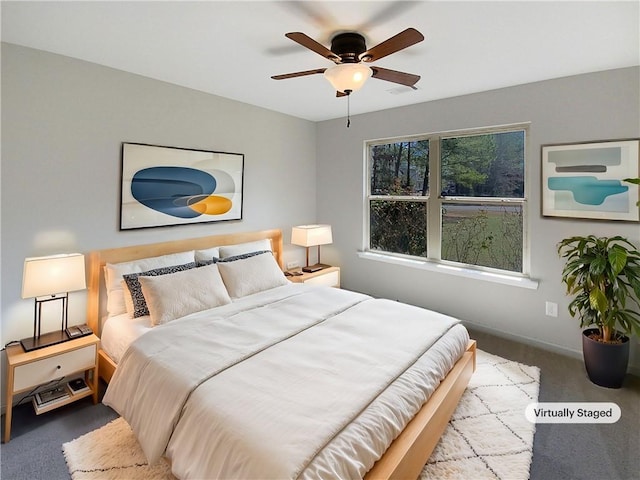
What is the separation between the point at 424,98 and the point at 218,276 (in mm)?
2798

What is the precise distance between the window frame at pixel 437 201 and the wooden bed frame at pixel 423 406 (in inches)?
50.8

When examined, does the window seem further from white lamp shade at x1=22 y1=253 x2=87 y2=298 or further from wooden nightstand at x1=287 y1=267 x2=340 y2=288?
white lamp shade at x1=22 y1=253 x2=87 y2=298

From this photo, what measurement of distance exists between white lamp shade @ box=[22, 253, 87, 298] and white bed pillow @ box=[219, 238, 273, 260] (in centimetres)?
111

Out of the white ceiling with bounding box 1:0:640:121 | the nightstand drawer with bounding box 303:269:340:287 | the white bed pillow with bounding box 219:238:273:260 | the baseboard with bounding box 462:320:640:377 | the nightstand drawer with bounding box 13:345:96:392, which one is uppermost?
the white ceiling with bounding box 1:0:640:121

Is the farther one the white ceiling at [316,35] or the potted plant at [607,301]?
the potted plant at [607,301]

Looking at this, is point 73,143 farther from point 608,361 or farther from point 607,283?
point 608,361

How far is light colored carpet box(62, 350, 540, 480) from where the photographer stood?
1825 millimetres

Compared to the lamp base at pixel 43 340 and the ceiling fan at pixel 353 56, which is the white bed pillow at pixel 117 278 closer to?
the lamp base at pixel 43 340

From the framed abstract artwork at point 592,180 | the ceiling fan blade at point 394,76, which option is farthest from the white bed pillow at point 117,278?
the framed abstract artwork at point 592,180

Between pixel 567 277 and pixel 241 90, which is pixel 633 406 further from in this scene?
pixel 241 90

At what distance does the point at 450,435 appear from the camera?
210 centimetres

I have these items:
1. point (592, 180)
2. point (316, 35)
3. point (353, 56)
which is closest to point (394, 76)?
point (353, 56)

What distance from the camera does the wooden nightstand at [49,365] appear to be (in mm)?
2078

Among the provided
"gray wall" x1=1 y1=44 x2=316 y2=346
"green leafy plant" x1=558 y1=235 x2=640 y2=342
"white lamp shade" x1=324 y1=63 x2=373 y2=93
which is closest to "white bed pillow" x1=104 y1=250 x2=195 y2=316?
"gray wall" x1=1 y1=44 x2=316 y2=346
